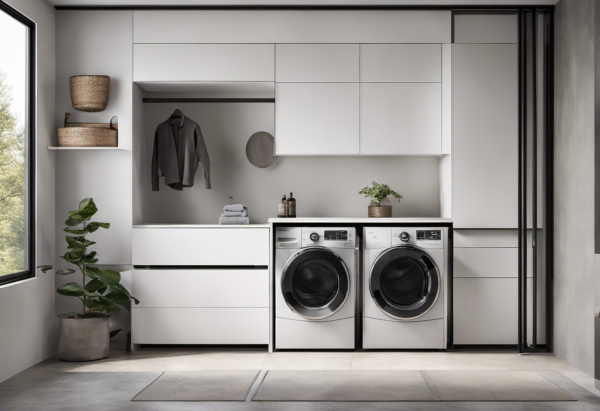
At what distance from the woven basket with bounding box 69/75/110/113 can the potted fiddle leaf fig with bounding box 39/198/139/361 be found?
0.71 meters

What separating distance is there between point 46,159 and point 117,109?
0.63 metres

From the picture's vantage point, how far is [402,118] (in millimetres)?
Answer: 4277

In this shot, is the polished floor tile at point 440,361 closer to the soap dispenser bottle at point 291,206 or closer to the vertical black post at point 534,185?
the vertical black post at point 534,185

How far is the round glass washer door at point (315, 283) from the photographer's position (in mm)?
4035

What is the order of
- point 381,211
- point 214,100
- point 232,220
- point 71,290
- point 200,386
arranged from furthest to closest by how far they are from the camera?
1. point 214,100
2. point 381,211
3. point 232,220
4. point 71,290
5. point 200,386

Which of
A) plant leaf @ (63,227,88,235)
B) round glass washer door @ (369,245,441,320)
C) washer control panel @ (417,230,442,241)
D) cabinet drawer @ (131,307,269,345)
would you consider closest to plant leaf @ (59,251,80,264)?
plant leaf @ (63,227,88,235)

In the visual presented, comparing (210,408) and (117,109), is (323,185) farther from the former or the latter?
(210,408)

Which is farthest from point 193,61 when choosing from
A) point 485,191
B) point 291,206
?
point 485,191

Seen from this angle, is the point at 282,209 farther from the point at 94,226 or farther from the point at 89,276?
the point at 89,276

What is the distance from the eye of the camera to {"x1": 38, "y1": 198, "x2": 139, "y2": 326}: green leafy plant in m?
3.89

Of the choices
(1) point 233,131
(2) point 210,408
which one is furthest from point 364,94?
(2) point 210,408

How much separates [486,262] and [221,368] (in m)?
2.07

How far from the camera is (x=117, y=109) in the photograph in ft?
13.9

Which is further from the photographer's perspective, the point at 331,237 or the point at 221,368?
the point at 331,237
